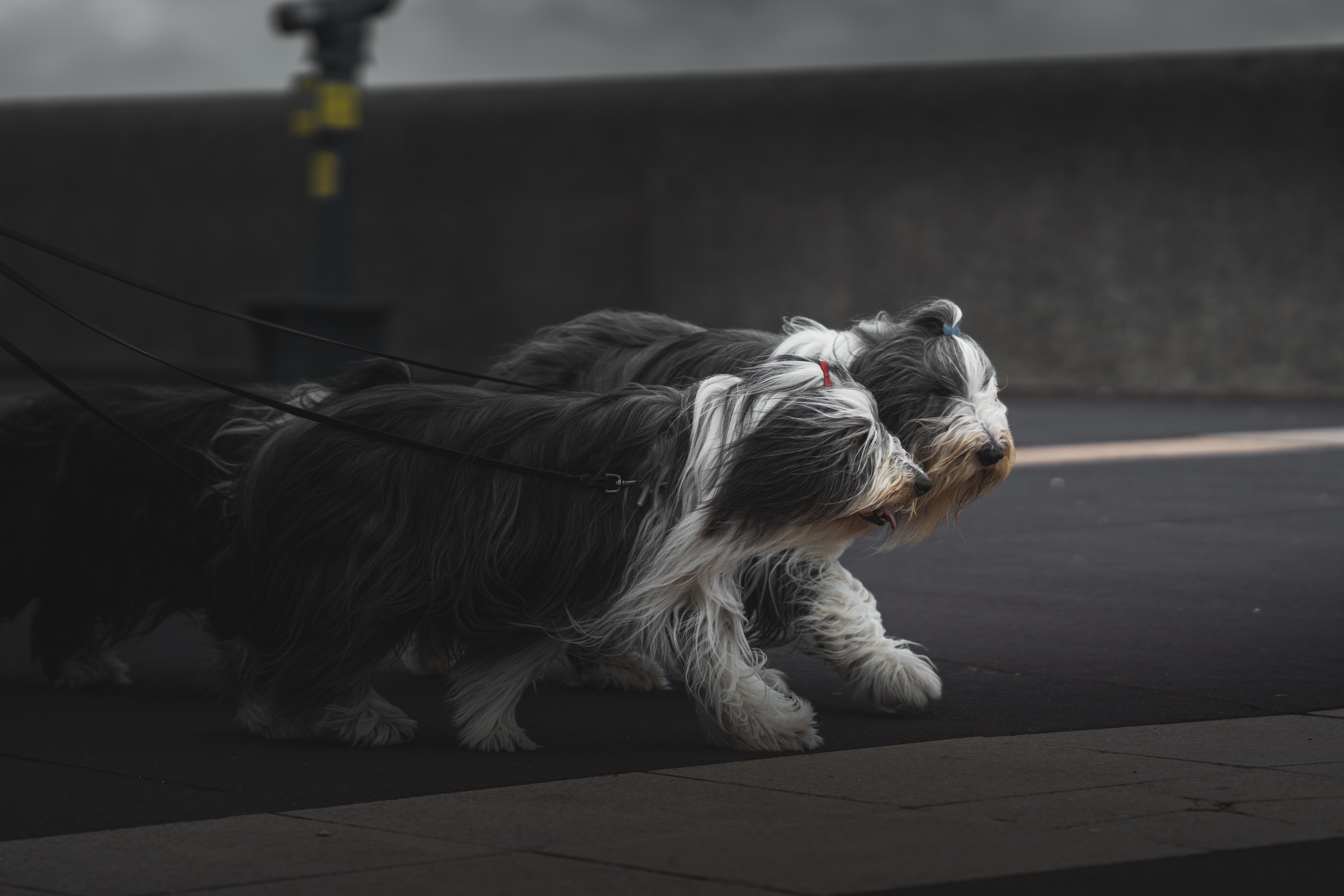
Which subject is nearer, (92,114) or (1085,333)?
(1085,333)

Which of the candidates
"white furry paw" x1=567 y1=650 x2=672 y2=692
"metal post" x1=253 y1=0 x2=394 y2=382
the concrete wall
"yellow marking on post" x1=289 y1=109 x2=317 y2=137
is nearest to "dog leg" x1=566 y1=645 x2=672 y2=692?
"white furry paw" x1=567 y1=650 x2=672 y2=692

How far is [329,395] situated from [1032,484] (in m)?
7.12

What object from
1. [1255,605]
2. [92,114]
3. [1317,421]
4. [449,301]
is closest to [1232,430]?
[1317,421]

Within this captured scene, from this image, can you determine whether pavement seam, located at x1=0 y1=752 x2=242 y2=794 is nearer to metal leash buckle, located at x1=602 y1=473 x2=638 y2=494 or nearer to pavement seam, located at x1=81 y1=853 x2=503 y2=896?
pavement seam, located at x1=81 y1=853 x2=503 y2=896

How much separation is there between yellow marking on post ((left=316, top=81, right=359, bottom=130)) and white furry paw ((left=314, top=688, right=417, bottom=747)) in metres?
8.84

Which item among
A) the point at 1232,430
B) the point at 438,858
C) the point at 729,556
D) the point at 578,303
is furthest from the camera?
the point at 578,303

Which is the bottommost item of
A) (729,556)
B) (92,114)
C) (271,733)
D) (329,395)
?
(271,733)

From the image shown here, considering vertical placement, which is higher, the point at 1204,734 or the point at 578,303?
the point at 578,303

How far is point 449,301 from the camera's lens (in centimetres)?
2192

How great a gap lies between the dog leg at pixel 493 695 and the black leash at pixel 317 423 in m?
0.51

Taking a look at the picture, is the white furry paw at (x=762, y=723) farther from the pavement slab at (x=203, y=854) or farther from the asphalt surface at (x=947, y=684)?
the pavement slab at (x=203, y=854)

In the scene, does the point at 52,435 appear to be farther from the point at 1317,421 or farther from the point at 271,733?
the point at 1317,421

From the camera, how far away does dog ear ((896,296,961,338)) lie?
5.50m

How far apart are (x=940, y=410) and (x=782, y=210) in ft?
50.6
